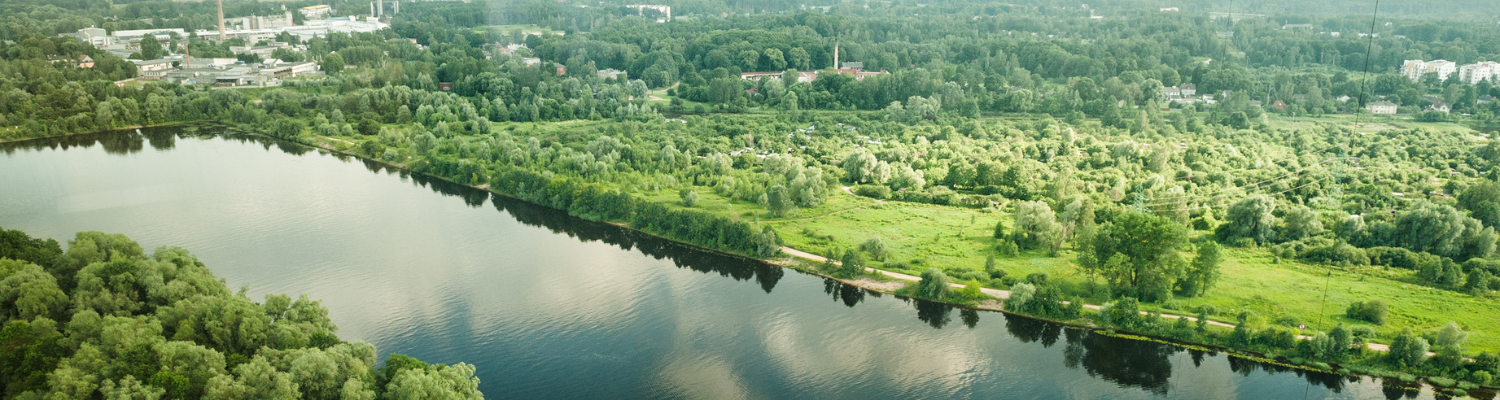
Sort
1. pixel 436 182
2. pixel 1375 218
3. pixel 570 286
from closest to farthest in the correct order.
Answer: pixel 570 286
pixel 1375 218
pixel 436 182

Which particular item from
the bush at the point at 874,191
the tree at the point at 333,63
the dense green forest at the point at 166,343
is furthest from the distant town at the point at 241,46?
the bush at the point at 874,191

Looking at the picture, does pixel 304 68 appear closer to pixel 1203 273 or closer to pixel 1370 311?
pixel 1203 273

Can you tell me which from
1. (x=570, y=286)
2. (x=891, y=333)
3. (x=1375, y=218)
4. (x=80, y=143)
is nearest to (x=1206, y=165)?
(x=1375, y=218)

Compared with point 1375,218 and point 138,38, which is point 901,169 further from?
point 138,38

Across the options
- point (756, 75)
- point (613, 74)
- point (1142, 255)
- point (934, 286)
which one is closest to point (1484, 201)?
point (1142, 255)

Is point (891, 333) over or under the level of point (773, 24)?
under

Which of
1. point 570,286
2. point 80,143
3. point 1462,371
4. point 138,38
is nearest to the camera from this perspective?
point 1462,371

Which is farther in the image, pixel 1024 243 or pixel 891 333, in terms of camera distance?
pixel 1024 243
